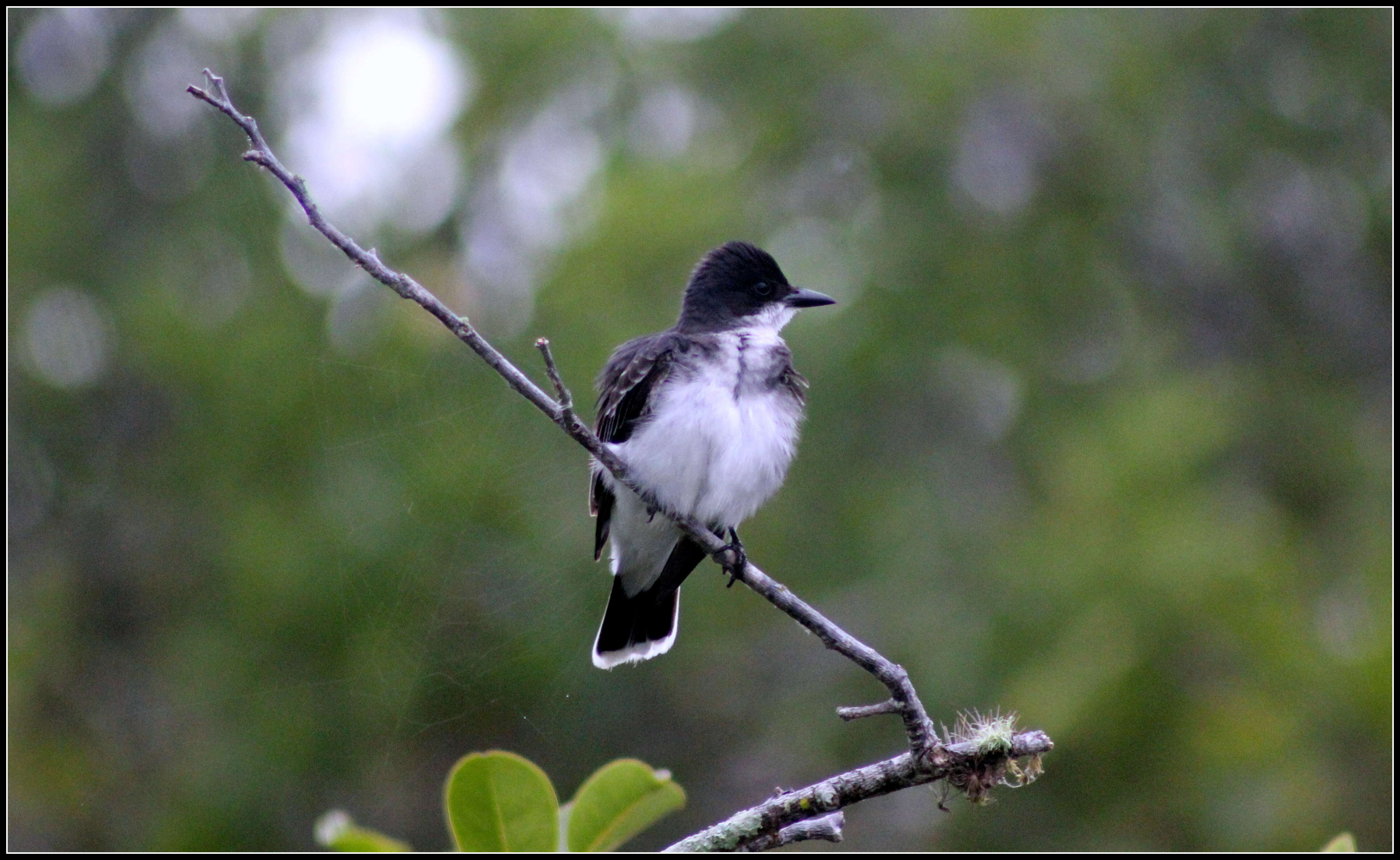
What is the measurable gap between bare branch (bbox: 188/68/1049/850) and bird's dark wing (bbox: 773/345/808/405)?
1028 millimetres

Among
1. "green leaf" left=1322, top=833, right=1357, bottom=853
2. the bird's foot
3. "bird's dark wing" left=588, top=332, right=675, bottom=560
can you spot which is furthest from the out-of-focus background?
"green leaf" left=1322, top=833, right=1357, bottom=853

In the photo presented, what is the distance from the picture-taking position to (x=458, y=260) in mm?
6262

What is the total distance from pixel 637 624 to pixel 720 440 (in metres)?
0.73

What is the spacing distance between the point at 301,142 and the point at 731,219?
222 cm

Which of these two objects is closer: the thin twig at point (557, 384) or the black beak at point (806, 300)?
the thin twig at point (557, 384)

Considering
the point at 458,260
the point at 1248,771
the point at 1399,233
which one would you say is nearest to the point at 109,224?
the point at 458,260

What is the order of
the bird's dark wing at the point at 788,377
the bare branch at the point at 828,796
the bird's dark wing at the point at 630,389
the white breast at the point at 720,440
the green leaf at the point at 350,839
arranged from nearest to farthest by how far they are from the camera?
the green leaf at the point at 350,839
the bare branch at the point at 828,796
the white breast at the point at 720,440
the bird's dark wing at the point at 630,389
the bird's dark wing at the point at 788,377

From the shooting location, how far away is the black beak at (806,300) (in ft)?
12.8

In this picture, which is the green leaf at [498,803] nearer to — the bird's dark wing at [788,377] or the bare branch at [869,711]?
the bare branch at [869,711]

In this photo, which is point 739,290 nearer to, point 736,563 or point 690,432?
point 690,432

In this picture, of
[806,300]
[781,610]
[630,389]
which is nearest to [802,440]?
[806,300]

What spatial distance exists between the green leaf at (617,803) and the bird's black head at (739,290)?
2254mm

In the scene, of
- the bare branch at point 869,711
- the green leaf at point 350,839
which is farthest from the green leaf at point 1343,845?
the green leaf at point 350,839

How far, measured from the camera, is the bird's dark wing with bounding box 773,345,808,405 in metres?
3.51
